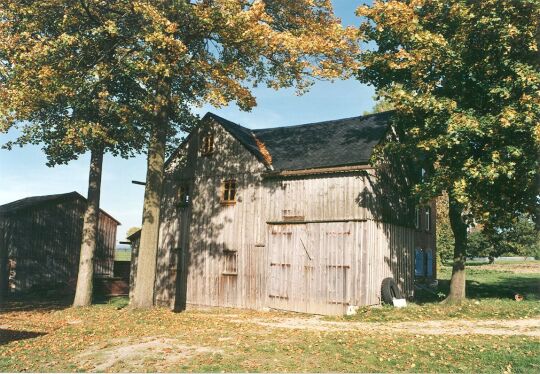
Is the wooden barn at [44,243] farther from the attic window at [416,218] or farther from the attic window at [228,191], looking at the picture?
the attic window at [416,218]

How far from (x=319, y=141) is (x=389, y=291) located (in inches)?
340

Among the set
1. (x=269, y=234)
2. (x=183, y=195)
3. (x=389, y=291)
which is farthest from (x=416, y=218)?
(x=183, y=195)

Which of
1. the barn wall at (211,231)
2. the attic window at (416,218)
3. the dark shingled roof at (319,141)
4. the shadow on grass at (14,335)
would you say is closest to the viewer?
the shadow on grass at (14,335)

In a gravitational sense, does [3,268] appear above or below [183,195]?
below

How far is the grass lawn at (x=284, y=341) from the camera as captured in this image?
34.2 feet

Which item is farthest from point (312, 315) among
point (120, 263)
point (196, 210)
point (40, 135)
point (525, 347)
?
point (120, 263)

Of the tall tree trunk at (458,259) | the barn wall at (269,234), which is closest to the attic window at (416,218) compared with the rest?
the barn wall at (269,234)

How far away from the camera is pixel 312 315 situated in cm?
2053

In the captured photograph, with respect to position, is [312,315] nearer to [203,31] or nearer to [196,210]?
[196,210]

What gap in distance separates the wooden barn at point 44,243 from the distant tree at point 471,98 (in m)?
25.6

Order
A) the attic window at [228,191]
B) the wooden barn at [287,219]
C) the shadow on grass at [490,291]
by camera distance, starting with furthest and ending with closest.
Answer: the shadow on grass at [490,291], the attic window at [228,191], the wooden barn at [287,219]

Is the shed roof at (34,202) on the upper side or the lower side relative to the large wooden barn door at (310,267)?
upper

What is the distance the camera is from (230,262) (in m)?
23.5

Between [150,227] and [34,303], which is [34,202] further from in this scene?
[150,227]
